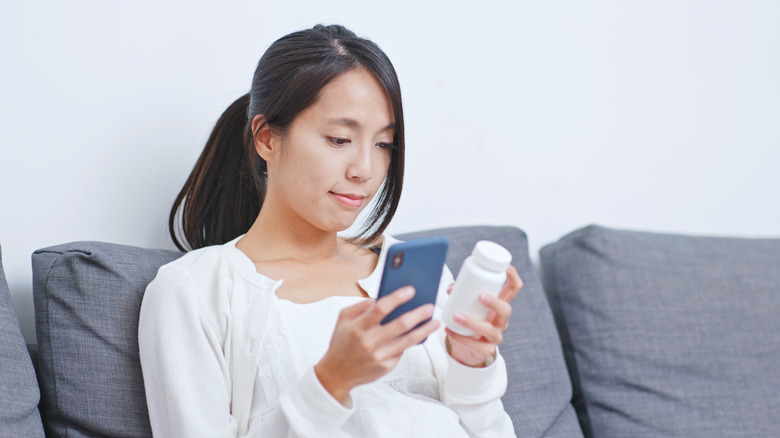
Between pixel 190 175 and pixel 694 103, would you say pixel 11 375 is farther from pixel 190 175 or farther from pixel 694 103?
pixel 694 103

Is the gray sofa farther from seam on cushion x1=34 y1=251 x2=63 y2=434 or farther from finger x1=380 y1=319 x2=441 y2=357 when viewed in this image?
finger x1=380 y1=319 x2=441 y2=357

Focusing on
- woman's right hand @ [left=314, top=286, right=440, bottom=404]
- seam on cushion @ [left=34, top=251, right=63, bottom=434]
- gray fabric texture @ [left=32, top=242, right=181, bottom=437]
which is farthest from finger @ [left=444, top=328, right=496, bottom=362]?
seam on cushion @ [left=34, top=251, right=63, bottom=434]

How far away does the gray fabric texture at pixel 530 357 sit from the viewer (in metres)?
1.45

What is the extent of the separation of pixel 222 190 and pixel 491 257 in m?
0.64

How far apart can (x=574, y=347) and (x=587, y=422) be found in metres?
0.15

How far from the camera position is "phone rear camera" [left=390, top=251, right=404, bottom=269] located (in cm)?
89

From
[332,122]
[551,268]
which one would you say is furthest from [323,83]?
[551,268]

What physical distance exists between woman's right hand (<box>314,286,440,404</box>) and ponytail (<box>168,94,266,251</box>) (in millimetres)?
513

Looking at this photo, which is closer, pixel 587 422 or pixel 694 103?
pixel 587 422

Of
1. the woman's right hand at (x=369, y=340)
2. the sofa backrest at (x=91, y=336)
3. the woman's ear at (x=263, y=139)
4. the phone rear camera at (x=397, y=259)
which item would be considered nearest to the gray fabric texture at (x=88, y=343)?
the sofa backrest at (x=91, y=336)

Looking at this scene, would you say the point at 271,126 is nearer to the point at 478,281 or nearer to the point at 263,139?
the point at 263,139

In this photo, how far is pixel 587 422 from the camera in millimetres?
1583

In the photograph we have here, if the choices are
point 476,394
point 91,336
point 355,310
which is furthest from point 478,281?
point 91,336

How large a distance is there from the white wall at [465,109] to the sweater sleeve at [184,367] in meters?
0.33
